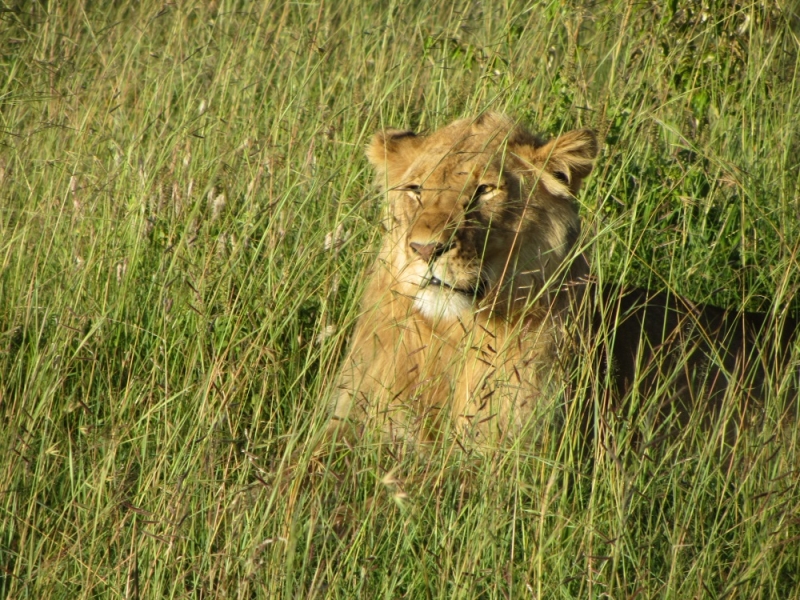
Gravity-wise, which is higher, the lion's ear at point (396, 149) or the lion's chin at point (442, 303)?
the lion's ear at point (396, 149)

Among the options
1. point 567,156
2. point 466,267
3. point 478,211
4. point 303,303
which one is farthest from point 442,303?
point 567,156

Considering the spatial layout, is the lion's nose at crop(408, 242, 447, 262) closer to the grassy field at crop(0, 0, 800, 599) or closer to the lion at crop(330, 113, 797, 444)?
the lion at crop(330, 113, 797, 444)

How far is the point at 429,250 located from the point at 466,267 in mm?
144

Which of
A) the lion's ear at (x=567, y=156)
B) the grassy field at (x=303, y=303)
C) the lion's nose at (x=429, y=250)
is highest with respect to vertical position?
the lion's ear at (x=567, y=156)

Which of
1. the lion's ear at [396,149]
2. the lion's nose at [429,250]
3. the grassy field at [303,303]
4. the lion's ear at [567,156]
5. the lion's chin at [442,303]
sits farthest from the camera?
the lion's ear at [396,149]

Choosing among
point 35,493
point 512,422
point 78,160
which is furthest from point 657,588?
point 78,160

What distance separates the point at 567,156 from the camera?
10.5ft

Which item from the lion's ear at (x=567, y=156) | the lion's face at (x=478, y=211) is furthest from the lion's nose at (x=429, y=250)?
the lion's ear at (x=567, y=156)

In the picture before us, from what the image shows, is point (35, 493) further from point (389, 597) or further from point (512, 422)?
point (512, 422)

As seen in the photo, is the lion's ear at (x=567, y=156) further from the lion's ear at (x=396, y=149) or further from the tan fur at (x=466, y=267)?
the lion's ear at (x=396, y=149)

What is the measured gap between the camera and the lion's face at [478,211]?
278 cm

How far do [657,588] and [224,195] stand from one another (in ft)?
6.15

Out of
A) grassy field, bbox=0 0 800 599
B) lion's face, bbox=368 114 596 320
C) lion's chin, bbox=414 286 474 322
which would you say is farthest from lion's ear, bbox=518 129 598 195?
lion's chin, bbox=414 286 474 322

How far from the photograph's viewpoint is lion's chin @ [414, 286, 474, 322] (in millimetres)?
2844
